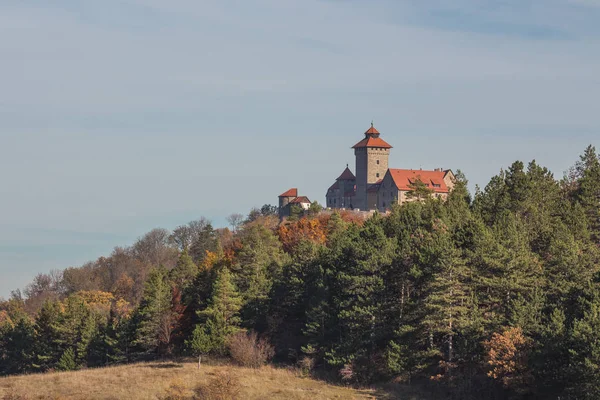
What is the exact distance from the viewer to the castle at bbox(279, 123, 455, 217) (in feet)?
413

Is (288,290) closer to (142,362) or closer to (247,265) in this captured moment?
(247,265)

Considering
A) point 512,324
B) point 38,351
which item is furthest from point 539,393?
point 38,351

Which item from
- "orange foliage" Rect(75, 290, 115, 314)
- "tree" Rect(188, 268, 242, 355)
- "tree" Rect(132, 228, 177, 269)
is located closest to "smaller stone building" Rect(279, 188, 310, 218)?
"tree" Rect(132, 228, 177, 269)

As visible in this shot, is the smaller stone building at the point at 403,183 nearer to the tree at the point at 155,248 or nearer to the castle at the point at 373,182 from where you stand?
the castle at the point at 373,182

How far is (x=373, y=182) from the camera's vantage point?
13338 centimetres

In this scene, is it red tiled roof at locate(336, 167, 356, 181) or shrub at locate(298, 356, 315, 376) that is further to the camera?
red tiled roof at locate(336, 167, 356, 181)

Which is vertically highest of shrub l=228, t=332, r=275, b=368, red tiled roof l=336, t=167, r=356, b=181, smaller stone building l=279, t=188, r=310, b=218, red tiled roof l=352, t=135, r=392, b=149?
red tiled roof l=352, t=135, r=392, b=149

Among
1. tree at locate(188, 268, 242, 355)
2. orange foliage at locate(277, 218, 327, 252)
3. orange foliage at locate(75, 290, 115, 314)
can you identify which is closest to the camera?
tree at locate(188, 268, 242, 355)

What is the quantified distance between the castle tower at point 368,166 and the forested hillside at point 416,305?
1971 inches

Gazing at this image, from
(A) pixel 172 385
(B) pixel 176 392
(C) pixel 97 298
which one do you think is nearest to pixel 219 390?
(B) pixel 176 392

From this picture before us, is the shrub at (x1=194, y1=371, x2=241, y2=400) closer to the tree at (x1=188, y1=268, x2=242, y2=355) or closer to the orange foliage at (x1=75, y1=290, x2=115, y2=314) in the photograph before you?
the tree at (x1=188, y1=268, x2=242, y2=355)

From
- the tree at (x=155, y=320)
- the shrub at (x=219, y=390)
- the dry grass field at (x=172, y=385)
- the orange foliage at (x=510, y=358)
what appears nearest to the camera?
the orange foliage at (x=510, y=358)

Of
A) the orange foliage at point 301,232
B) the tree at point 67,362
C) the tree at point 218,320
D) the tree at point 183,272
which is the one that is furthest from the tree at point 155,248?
the tree at point 218,320

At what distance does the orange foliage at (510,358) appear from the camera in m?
45.2
